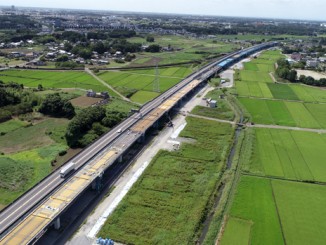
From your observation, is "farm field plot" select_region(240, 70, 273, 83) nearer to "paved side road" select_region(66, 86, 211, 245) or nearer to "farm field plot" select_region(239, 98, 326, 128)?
"farm field plot" select_region(239, 98, 326, 128)

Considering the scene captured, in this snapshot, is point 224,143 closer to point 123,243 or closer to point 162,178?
point 162,178

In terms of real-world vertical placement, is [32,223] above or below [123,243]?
above

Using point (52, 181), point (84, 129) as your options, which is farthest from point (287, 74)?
point (52, 181)

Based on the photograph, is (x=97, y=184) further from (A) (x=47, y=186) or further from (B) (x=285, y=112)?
(B) (x=285, y=112)

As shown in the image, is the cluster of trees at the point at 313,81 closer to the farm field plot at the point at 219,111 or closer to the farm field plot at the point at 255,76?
the farm field plot at the point at 255,76

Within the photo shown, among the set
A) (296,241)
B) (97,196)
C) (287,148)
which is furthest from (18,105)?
(296,241)

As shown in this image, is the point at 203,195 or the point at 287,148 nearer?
the point at 203,195

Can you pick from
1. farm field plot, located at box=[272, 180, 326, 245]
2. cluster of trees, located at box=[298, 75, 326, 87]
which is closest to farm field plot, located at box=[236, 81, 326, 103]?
cluster of trees, located at box=[298, 75, 326, 87]

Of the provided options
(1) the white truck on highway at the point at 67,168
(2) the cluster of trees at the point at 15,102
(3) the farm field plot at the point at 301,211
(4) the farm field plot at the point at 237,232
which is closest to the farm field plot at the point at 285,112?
(3) the farm field plot at the point at 301,211
